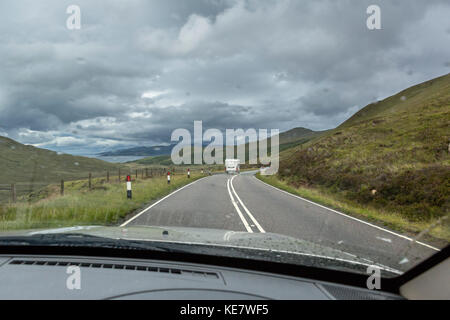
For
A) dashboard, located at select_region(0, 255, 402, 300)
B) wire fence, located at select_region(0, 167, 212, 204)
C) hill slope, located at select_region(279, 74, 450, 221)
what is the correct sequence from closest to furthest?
dashboard, located at select_region(0, 255, 402, 300) → hill slope, located at select_region(279, 74, 450, 221) → wire fence, located at select_region(0, 167, 212, 204)

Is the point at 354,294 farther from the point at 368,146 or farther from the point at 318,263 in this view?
the point at 368,146

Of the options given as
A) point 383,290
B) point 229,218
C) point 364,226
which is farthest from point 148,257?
point 364,226

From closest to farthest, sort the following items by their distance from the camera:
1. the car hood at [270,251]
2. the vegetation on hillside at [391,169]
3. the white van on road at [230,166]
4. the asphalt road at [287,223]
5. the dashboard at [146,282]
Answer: the dashboard at [146,282]
the car hood at [270,251]
the asphalt road at [287,223]
the vegetation on hillside at [391,169]
the white van on road at [230,166]

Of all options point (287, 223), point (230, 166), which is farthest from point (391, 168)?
point (230, 166)

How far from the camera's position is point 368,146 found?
28500mm

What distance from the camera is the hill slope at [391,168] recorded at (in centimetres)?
1214

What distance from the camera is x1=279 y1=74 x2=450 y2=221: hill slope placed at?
12.1m

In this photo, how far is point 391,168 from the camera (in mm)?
17328

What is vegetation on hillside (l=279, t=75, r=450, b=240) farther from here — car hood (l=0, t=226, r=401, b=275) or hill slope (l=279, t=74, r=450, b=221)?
car hood (l=0, t=226, r=401, b=275)

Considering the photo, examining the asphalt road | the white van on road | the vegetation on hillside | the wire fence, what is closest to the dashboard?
the asphalt road

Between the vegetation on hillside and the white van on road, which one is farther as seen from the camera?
the white van on road

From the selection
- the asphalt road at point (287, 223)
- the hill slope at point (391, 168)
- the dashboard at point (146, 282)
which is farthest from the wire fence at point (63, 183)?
the hill slope at point (391, 168)

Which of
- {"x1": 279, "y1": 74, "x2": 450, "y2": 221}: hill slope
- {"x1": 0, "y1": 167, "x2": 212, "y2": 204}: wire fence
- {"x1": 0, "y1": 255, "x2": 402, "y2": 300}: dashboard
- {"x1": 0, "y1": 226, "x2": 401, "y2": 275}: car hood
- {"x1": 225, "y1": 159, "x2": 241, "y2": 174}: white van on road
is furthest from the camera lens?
{"x1": 225, "y1": 159, "x2": 241, "y2": 174}: white van on road

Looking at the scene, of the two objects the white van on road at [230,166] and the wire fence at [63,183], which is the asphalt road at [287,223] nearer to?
the wire fence at [63,183]
